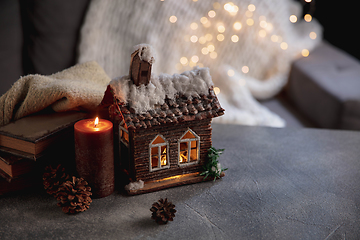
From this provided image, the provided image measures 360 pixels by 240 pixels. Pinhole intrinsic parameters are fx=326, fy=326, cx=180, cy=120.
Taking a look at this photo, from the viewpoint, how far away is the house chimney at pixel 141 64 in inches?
32.4

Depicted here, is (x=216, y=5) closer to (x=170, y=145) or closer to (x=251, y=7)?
(x=251, y=7)

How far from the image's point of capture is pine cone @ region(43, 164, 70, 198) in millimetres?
868

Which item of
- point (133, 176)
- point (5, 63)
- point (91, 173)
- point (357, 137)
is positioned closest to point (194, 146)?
point (133, 176)

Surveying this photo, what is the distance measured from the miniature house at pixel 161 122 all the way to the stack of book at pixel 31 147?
149 millimetres

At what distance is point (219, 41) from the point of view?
2.10m

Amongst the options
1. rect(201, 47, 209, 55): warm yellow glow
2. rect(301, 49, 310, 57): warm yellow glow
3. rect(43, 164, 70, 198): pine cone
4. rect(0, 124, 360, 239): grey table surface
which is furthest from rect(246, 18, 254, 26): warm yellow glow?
rect(43, 164, 70, 198): pine cone

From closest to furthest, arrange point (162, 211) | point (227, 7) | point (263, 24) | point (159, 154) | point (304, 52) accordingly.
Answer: point (162, 211), point (159, 154), point (227, 7), point (263, 24), point (304, 52)

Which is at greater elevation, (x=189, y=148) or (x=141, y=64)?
(x=141, y=64)

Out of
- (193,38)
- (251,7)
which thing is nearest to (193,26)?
(193,38)

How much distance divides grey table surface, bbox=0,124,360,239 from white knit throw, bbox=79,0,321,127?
75 centimetres

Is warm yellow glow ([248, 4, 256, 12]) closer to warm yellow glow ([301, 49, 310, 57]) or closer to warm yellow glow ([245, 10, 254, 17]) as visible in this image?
warm yellow glow ([245, 10, 254, 17])

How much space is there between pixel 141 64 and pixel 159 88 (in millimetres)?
86

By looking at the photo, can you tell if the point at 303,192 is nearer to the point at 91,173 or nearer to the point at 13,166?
the point at 91,173

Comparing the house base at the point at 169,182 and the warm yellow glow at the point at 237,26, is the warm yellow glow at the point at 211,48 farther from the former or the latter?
the house base at the point at 169,182
